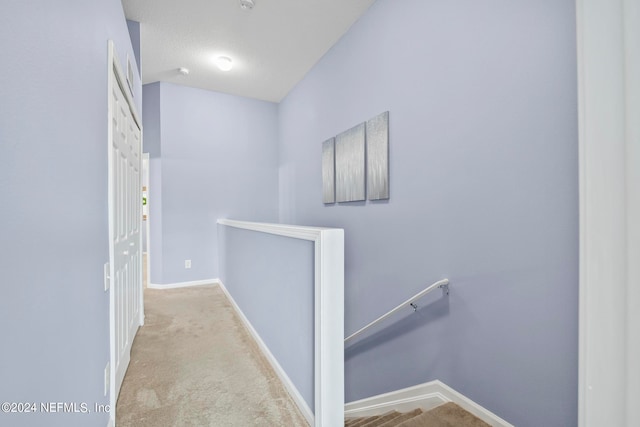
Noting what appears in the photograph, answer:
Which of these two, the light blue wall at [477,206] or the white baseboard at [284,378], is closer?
the light blue wall at [477,206]

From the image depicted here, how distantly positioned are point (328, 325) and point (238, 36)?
10.5 feet

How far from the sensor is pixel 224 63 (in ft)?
12.1

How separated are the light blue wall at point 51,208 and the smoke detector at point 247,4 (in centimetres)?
162

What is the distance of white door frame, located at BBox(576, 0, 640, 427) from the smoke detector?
9.66 ft

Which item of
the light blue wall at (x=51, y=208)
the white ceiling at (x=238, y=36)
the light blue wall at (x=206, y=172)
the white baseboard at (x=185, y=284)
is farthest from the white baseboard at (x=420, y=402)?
the white ceiling at (x=238, y=36)

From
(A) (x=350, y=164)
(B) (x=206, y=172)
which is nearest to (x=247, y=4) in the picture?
(A) (x=350, y=164)

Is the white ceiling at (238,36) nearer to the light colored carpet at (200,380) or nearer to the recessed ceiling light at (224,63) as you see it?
the recessed ceiling light at (224,63)

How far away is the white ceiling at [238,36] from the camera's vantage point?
8.99 feet

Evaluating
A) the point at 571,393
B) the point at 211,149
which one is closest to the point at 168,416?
the point at 571,393

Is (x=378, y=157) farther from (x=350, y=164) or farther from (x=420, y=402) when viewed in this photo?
(x=420, y=402)

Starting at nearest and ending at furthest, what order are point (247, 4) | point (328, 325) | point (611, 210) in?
point (611, 210)
point (328, 325)
point (247, 4)

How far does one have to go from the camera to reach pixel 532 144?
1495 millimetres

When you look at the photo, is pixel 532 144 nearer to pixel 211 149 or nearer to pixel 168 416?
pixel 168 416

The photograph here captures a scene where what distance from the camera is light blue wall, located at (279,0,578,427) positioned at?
4.58 feet
